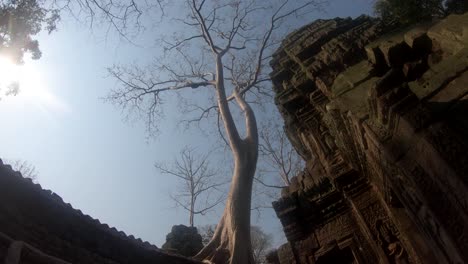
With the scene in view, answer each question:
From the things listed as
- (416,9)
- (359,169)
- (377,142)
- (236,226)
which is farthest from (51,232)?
(416,9)

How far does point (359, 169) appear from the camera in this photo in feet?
21.5

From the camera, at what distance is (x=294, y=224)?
25.2 feet

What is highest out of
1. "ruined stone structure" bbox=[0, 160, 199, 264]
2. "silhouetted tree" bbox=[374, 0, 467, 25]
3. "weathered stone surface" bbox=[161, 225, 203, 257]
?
"silhouetted tree" bbox=[374, 0, 467, 25]

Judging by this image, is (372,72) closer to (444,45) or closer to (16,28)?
(444,45)

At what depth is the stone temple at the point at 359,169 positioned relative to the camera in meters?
3.06

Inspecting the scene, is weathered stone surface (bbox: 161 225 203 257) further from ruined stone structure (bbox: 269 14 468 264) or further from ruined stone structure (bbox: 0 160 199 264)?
ruined stone structure (bbox: 0 160 199 264)

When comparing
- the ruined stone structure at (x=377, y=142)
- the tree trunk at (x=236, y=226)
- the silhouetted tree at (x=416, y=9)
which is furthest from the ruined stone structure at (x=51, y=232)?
the silhouetted tree at (x=416, y=9)

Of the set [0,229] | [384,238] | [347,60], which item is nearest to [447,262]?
[384,238]

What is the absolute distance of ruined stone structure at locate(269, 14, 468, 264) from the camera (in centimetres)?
301

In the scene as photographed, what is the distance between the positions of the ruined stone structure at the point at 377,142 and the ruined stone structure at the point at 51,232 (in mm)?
3394

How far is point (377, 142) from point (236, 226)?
3.85 meters

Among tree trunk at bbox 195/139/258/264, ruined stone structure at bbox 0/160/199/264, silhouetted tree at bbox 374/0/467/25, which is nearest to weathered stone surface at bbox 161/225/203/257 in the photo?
ruined stone structure at bbox 0/160/199/264

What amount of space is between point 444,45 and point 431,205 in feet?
9.25

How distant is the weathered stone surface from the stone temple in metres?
5.19
